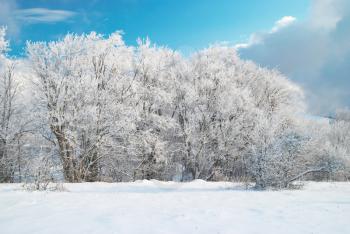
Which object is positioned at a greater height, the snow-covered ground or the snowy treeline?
the snowy treeline

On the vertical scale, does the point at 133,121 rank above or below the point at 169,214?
above

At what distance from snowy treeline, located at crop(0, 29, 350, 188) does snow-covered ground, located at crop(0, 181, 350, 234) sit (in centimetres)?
526

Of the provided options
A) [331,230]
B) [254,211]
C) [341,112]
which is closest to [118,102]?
[254,211]

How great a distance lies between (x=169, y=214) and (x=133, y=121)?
60.0 ft

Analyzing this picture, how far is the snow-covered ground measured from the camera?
318 inches

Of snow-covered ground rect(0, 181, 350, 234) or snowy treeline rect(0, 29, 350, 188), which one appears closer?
snow-covered ground rect(0, 181, 350, 234)

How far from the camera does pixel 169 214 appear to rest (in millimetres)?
9648

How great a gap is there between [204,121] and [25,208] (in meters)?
23.2

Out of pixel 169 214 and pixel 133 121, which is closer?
pixel 169 214

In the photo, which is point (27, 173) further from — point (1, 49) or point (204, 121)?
point (204, 121)

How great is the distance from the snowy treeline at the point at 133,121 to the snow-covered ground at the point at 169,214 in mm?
5262

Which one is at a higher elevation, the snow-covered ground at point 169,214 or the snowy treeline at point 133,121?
the snowy treeline at point 133,121

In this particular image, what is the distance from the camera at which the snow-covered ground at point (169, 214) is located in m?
8.08

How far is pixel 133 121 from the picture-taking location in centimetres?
2753
